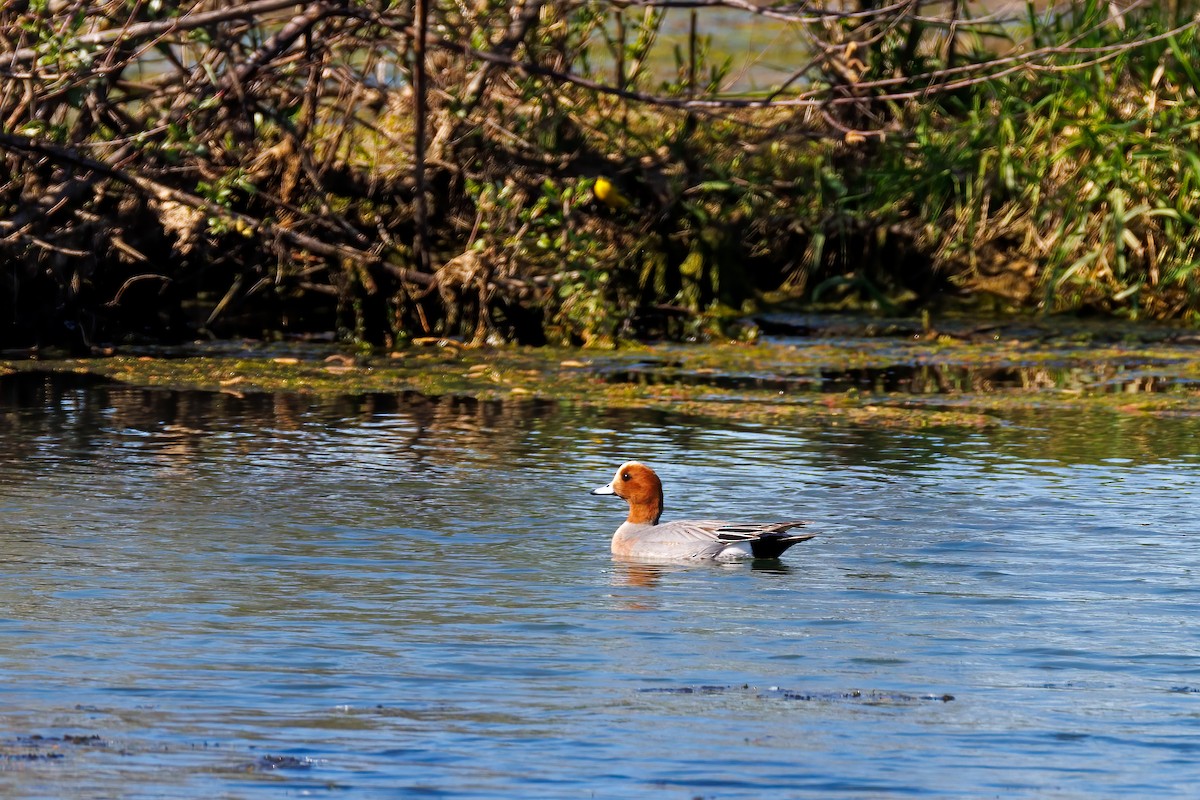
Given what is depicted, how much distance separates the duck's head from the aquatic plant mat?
3.53m

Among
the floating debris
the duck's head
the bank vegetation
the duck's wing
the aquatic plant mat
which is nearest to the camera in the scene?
the floating debris

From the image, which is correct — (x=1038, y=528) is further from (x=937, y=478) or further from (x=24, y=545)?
(x=24, y=545)

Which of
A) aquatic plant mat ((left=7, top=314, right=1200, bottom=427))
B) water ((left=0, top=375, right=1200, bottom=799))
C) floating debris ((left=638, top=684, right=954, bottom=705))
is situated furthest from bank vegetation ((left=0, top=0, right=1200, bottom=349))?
floating debris ((left=638, top=684, right=954, bottom=705))

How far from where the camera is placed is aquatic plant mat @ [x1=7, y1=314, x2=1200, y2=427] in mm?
13156

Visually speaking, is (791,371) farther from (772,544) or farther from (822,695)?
(822,695)

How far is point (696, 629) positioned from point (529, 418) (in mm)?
5591

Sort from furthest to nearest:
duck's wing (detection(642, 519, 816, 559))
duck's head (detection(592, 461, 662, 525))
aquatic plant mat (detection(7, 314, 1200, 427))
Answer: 1. aquatic plant mat (detection(7, 314, 1200, 427))
2. duck's head (detection(592, 461, 662, 525))
3. duck's wing (detection(642, 519, 816, 559))

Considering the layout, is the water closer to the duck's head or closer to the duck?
the duck

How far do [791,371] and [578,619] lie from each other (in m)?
7.77

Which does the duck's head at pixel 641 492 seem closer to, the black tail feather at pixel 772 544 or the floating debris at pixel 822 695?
the black tail feather at pixel 772 544

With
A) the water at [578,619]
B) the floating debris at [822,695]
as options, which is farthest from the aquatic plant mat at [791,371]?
the floating debris at [822,695]

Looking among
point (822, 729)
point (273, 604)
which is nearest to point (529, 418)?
point (273, 604)

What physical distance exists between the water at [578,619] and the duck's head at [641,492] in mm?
254

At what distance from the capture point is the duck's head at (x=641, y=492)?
9008 mm
